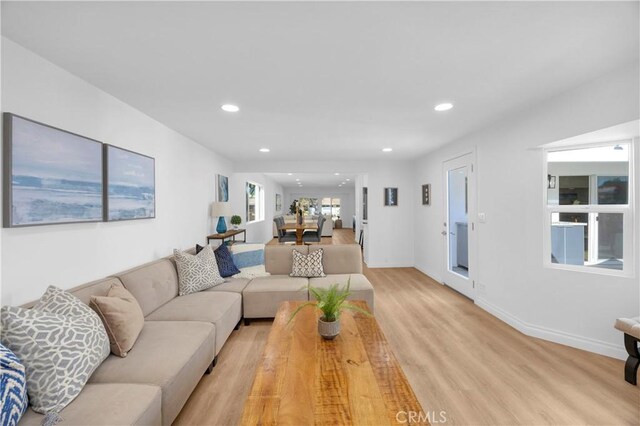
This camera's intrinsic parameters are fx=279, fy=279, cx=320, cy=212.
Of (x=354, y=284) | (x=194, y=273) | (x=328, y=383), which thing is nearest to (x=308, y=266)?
(x=354, y=284)

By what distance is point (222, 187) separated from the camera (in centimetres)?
506

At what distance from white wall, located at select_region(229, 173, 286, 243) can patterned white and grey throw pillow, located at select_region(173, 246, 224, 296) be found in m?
2.95

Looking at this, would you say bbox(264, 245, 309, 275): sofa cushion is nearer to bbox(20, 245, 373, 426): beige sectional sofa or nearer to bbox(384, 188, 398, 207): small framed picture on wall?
bbox(20, 245, 373, 426): beige sectional sofa

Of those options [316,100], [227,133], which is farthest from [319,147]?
[316,100]

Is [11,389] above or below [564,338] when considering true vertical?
above

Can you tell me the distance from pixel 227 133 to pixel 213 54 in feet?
6.44

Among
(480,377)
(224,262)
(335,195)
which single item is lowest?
(480,377)

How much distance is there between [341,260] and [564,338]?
7.85ft

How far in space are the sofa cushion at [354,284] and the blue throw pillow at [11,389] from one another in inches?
94.0

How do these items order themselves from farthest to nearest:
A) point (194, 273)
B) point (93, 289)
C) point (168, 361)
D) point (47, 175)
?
point (194, 273) → point (93, 289) → point (47, 175) → point (168, 361)

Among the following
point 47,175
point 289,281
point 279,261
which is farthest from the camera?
point 279,261

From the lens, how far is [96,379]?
1494 millimetres

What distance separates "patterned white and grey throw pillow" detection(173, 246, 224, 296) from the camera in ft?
9.51

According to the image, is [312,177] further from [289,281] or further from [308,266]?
[289,281]
